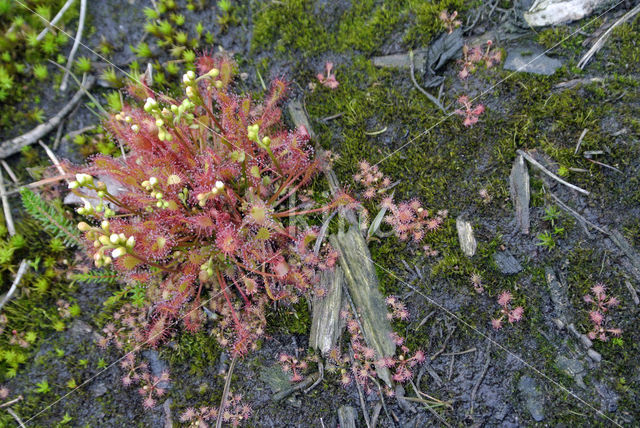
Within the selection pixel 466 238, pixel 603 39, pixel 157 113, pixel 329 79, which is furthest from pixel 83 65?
pixel 603 39

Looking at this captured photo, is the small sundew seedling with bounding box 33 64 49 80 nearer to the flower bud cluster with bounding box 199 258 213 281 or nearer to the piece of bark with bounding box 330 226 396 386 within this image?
the flower bud cluster with bounding box 199 258 213 281

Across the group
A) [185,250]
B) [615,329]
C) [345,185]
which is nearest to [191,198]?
[185,250]

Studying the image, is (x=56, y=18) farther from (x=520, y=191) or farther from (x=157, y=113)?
(x=520, y=191)

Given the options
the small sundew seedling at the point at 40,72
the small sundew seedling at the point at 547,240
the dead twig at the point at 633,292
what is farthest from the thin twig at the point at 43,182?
the dead twig at the point at 633,292

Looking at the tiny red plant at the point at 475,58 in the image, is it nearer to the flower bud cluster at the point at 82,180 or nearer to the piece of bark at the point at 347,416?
the piece of bark at the point at 347,416

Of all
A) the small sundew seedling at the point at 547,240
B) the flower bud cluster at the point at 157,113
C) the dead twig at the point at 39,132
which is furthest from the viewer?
the dead twig at the point at 39,132

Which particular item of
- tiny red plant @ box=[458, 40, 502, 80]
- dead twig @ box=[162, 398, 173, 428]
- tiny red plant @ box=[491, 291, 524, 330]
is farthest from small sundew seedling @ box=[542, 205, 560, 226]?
dead twig @ box=[162, 398, 173, 428]
